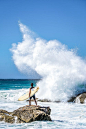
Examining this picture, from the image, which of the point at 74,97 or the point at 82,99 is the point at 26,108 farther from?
the point at 74,97

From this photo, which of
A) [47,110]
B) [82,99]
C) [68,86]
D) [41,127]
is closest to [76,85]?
[68,86]

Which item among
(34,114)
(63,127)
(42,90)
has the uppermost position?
(42,90)

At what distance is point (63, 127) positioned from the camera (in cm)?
780

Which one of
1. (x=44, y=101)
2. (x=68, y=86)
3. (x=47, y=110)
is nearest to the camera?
(x=47, y=110)

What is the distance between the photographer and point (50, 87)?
19781mm

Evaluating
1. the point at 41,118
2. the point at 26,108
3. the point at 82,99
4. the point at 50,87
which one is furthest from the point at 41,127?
the point at 50,87

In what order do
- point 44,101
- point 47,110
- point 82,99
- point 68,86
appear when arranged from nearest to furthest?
point 47,110 → point 82,99 → point 44,101 → point 68,86

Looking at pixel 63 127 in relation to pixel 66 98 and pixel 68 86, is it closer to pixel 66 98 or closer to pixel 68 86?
pixel 66 98

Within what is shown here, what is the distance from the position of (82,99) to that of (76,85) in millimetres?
3875

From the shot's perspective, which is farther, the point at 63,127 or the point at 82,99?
the point at 82,99

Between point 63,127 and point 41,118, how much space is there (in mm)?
1214

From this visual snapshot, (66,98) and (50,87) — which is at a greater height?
(50,87)

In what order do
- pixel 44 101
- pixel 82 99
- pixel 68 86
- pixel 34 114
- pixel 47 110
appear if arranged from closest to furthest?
1. pixel 34 114
2. pixel 47 110
3. pixel 82 99
4. pixel 44 101
5. pixel 68 86

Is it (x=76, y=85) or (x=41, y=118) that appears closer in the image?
(x=41, y=118)
